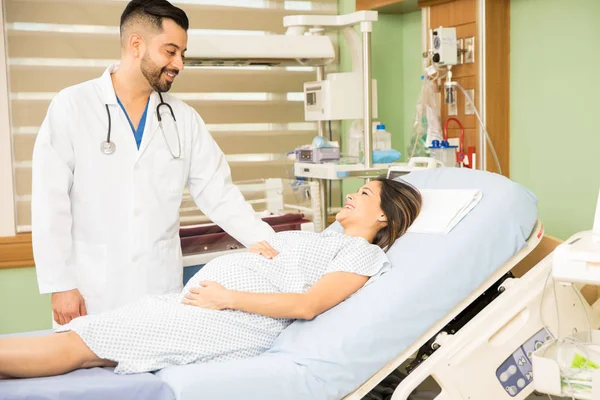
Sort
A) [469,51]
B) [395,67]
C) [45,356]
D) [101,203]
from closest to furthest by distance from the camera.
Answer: [45,356], [101,203], [469,51], [395,67]

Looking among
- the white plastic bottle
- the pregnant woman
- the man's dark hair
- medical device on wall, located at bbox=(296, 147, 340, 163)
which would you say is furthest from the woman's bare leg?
the white plastic bottle

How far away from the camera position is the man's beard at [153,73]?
2262 mm

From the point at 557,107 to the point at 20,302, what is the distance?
2.59 m

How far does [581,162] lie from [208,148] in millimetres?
1607

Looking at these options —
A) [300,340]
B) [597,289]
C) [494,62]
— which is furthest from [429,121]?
[300,340]

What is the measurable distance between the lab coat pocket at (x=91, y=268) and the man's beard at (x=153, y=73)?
1.73 feet

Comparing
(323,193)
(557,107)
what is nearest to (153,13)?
(323,193)

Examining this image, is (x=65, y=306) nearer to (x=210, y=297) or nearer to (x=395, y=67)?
(x=210, y=297)

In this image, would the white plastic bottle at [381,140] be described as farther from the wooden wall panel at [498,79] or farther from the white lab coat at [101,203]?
the white lab coat at [101,203]

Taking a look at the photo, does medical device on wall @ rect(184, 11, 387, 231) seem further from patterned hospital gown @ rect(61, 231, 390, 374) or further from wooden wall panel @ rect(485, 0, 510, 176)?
patterned hospital gown @ rect(61, 231, 390, 374)

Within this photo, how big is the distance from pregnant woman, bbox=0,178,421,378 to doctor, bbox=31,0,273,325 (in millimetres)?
325

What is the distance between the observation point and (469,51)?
3.35 meters

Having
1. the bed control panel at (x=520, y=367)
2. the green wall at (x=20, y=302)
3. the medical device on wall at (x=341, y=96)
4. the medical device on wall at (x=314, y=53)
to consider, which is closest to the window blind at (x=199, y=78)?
the green wall at (x=20, y=302)

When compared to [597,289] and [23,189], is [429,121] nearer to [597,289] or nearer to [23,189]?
[597,289]
